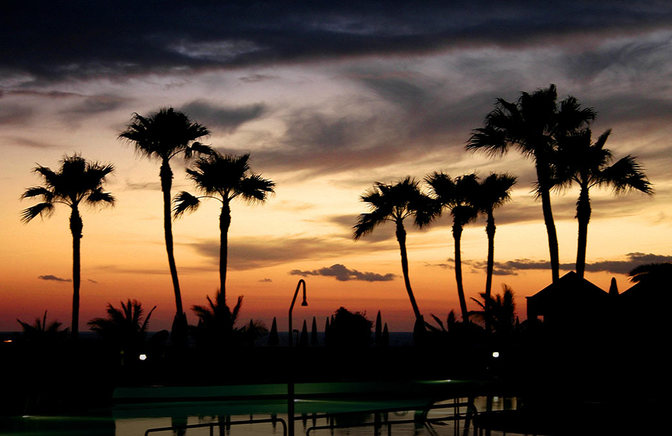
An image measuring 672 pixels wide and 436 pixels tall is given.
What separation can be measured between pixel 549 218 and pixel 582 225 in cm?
211

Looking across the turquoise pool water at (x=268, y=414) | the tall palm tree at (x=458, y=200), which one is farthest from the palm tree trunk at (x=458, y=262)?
the turquoise pool water at (x=268, y=414)

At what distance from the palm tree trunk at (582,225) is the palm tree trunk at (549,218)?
4.00 ft

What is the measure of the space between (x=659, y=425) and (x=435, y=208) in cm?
3582

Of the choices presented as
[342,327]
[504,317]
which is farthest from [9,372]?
[504,317]

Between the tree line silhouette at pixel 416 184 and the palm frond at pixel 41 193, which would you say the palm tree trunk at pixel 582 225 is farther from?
the palm frond at pixel 41 193

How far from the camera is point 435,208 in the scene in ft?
171

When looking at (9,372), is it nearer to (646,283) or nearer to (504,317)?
(646,283)

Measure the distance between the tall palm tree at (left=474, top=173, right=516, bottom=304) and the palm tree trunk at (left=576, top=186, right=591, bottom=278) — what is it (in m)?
12.7

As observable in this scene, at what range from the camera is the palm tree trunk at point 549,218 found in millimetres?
35812

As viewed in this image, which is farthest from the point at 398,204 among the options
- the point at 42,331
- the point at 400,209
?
the point at 42,331

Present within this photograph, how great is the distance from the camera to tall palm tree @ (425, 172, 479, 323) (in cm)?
5125

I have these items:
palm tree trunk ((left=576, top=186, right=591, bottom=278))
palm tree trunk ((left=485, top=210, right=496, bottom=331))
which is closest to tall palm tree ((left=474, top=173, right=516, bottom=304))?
palm tree trunk ((left=485, top=210, right=496, bottom=331))

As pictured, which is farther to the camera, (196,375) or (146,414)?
→ (196,375)

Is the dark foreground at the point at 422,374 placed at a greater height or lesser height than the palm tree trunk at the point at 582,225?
lesser
